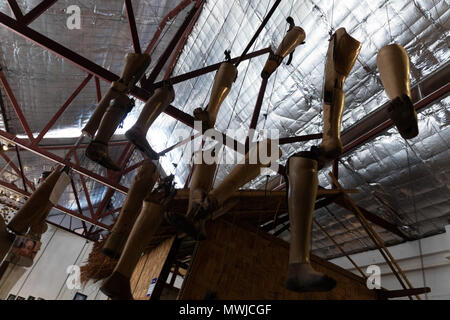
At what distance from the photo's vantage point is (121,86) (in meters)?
2.09

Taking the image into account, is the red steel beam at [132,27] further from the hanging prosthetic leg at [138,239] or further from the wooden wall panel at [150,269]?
the wooden wall panel at [150,269]

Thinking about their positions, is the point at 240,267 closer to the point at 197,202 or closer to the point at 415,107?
the point at 197,202

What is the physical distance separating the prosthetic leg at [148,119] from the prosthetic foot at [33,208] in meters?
0.87

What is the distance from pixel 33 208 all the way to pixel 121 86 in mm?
1014

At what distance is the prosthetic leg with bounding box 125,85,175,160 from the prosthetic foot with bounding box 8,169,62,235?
868mm

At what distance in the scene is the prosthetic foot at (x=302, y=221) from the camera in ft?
3.88

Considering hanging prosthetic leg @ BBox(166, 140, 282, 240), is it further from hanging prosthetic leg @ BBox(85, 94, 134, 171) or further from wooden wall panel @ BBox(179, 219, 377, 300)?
wooden wall panel @ BBox(179, 219, 377, 300)

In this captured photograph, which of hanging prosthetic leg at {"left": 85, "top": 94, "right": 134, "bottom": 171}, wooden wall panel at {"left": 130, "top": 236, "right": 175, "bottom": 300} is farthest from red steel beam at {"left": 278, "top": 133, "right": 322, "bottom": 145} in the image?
hanging prosthetic leg at {"left": 85, "top": 94, "right": 134, "bottom": 171}

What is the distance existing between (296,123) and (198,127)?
3765mm

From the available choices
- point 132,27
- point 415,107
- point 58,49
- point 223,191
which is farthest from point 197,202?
point 415,107

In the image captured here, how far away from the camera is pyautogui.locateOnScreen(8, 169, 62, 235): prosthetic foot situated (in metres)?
2.00

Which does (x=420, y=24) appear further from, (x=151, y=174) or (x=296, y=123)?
(x=151, y=174)

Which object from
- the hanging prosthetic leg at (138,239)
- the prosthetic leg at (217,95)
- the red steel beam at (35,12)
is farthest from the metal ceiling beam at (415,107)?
the red steel beam at (35,12)
